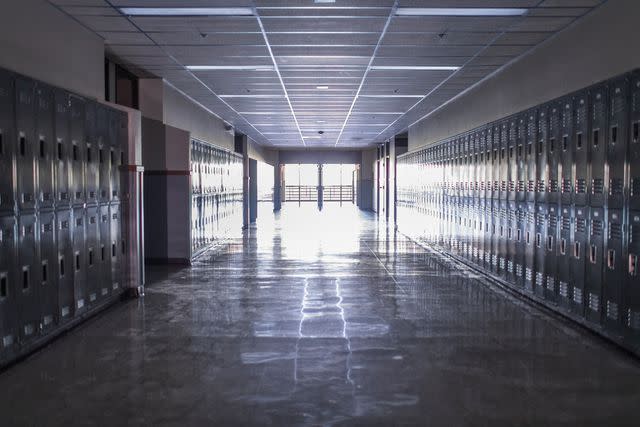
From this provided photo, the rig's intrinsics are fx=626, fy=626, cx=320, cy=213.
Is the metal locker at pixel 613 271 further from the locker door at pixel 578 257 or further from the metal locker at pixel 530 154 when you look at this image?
the metal locker at pixel 530 154

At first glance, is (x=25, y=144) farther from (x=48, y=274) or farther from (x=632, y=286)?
(x=632, y=286)

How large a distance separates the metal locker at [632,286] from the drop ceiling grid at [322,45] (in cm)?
238

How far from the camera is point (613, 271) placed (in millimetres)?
5641

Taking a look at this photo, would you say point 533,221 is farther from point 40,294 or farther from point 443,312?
point 40,294

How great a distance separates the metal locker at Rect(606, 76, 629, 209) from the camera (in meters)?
5.42

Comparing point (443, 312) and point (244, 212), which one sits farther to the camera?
point (244, 212)

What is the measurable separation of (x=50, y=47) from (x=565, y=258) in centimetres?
583

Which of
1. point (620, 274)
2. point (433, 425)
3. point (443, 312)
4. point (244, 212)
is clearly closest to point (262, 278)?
point (443, 312)

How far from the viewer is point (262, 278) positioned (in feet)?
31.8

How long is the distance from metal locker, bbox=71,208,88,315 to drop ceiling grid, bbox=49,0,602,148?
219 cm

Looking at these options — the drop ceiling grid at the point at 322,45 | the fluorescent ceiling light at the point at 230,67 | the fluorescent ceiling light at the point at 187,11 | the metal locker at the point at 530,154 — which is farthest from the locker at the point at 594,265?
the fluorescent ceiling light at the point at 230,67

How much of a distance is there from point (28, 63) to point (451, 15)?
4.29 metres

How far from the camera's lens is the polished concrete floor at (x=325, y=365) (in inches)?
158

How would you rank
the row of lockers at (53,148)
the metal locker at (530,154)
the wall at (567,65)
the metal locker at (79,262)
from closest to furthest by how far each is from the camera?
1. the row of lockers at (53,148)
2. the wall at (567,65)
3. the metal locker at (79,262)
4. the metal locker at (530,154)
